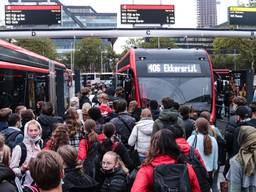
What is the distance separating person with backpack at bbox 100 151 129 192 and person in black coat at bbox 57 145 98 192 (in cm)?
58

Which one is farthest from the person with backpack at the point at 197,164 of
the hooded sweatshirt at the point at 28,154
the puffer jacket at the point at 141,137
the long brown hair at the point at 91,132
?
the puffer jacket at the point at 141,137

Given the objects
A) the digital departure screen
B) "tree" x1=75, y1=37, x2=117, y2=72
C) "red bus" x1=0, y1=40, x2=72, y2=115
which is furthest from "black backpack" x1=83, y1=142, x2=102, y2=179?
"tree" x1=75, y1=37, x2=117, y2=72

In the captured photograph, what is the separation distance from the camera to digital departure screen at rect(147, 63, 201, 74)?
15594 mm

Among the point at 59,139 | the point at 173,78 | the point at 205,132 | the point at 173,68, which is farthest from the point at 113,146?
the point at 173,68

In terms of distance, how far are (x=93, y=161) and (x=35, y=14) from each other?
35.1 meters

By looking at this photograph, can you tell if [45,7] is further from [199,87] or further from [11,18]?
[199,87]

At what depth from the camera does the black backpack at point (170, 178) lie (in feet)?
14.6

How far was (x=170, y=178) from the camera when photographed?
4.51 metres

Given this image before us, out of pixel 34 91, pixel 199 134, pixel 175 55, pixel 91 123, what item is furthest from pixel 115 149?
pixel 34 91

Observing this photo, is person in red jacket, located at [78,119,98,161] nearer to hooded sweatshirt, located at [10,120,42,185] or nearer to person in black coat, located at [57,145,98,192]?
hooded sweatshirt, located at [10,120,42,185]

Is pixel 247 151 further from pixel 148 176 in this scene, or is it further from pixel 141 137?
pixel 141 137

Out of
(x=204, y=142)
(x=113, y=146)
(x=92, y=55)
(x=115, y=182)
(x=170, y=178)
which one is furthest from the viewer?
(x=92, y=55)

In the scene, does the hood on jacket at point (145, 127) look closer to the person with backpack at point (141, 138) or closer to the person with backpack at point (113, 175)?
the person with backpack at point (141, 138)

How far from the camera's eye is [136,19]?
4084 cm
